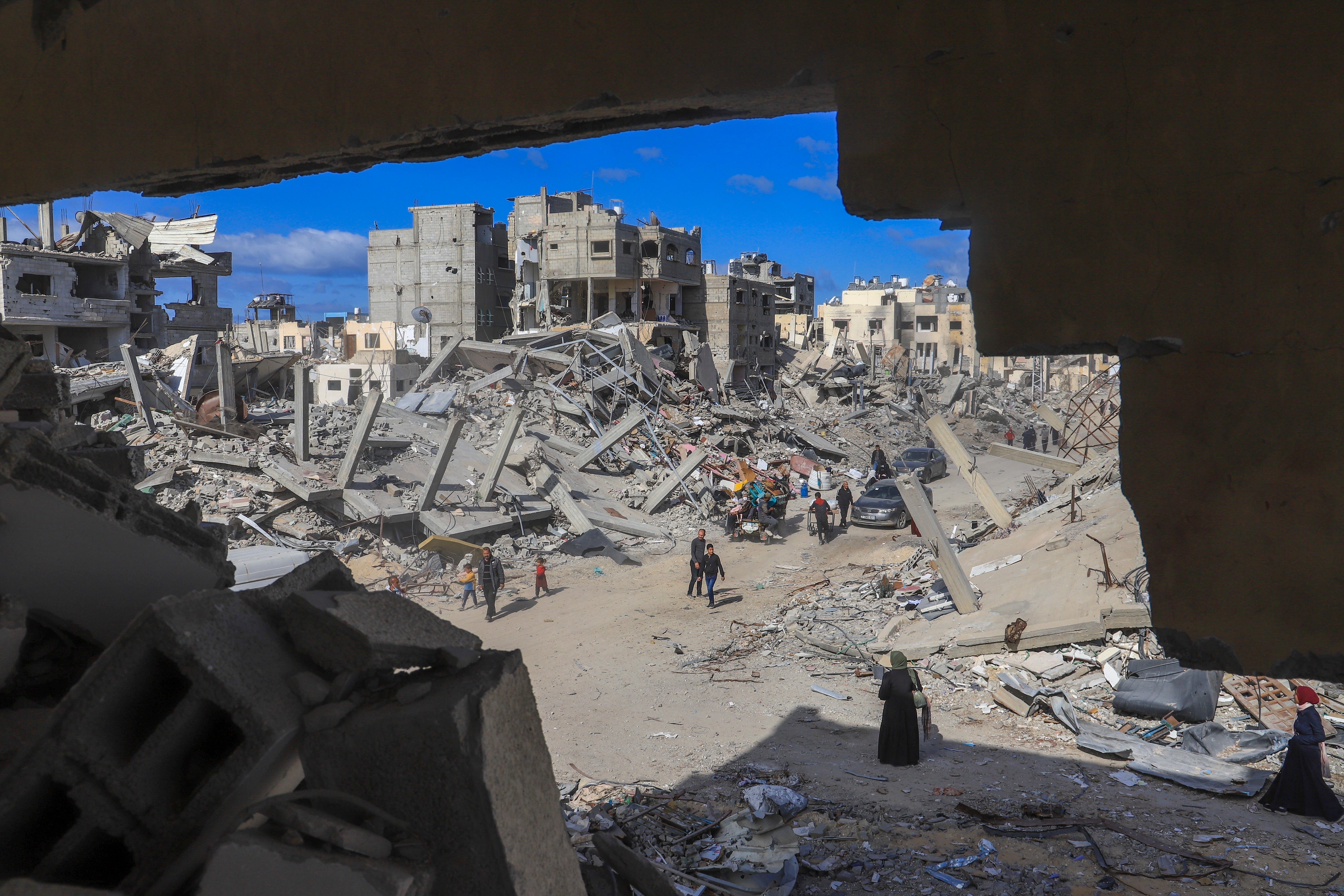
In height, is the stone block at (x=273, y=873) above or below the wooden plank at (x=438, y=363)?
below

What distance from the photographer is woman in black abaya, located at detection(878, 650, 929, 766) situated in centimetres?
788

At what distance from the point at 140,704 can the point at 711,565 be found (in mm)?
12399

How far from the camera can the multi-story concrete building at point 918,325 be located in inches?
2689

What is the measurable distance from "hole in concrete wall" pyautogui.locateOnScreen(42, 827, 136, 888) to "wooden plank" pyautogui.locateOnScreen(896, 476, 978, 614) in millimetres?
10708

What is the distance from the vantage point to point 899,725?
26.0ft

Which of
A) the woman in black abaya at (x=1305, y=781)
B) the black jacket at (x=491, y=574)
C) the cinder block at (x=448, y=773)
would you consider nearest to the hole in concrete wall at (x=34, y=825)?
the cinder block at (x=448, y=773)

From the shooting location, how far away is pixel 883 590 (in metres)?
13.9

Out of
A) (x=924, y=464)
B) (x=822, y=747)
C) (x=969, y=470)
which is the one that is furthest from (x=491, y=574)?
(x=924, y=464)

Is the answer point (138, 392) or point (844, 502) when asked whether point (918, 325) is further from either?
point (138, 392)

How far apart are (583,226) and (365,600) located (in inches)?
1639

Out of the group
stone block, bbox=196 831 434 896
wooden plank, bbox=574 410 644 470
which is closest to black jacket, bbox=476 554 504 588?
wooden plank, bbox=574 410 644 470

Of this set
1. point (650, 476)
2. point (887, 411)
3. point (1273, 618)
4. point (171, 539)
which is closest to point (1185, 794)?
point (1273, 618)

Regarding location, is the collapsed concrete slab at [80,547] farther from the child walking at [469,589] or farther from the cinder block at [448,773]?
the child walking at [469,589]

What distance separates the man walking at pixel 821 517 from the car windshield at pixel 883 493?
2.28 metres
